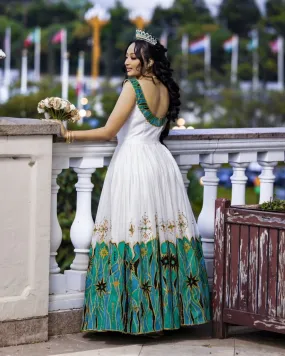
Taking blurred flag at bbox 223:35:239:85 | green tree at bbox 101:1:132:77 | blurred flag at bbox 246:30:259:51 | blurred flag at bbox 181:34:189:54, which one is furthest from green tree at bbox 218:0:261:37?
blurred flag at bbox 223:35:239:85

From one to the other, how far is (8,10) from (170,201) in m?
122

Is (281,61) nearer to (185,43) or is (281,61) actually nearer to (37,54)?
(185,43)

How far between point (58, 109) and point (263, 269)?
56.9 inches

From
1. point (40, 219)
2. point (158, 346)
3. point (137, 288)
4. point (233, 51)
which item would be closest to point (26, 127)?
point (40, 219)

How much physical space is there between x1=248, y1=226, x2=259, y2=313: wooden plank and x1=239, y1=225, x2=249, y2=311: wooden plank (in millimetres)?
24

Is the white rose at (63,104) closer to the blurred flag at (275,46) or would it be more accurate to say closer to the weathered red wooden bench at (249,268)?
the weathered red wooden bench at (249,268)

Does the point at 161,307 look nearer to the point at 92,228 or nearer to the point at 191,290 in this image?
the point at 191,290

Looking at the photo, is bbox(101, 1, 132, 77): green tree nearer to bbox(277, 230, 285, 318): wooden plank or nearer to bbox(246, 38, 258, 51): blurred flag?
bbox(246, 38, 258, 51): blurred flag

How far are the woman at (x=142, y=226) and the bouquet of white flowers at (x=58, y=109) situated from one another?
0.11 metres

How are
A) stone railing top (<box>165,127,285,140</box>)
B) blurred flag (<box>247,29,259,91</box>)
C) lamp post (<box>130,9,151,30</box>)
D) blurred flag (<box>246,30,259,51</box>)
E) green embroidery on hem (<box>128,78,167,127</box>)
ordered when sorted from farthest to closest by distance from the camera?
lamp post (<box>130,9,151,30</box>) < blurred flag (<box>246,30,259,51</box>) < blurred flag (<box>247,29,259,91</box>) < stone railing top (<box>165,127,285,140</box>) < green embroidery on hem (<box>128,78,167,127</box>)

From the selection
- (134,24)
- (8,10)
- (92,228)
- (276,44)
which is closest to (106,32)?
(134,24)

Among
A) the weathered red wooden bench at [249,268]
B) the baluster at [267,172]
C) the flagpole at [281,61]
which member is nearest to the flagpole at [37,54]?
the flagpole at [281,61]

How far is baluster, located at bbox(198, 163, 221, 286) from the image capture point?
266 inches

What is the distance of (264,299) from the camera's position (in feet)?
19.6
